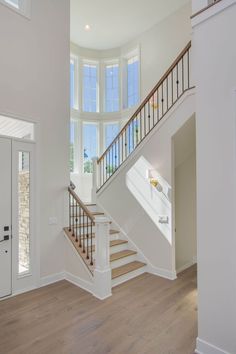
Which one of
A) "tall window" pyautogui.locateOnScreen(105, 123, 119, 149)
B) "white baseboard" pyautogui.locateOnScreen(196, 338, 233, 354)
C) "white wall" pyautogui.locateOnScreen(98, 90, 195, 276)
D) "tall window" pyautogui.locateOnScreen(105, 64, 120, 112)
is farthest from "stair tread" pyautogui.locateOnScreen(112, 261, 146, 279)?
"tall window" pyautogui.locateOnScreen(105, 64, 120, 112)

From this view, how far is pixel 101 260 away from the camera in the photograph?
3625mm

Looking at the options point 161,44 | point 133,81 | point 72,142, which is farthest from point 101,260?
point 161,44

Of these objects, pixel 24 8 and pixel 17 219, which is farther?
pixel 24 8

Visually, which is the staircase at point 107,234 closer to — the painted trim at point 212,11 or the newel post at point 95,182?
the newel post at point 95,182

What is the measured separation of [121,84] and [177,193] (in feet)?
14.9

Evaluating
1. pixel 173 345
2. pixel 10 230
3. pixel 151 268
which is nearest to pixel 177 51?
pixel 151 268

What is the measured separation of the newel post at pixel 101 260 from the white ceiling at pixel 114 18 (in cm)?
536

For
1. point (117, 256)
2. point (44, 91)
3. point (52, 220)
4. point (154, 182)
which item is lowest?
point (117, 256)

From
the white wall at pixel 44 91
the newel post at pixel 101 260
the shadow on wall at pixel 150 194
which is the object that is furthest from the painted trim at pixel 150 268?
the white wall at pixel 44 91

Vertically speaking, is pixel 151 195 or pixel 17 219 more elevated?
pixel 151 195

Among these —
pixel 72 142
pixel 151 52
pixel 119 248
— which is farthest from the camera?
pixel 72 142

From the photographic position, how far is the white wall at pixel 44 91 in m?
3.75

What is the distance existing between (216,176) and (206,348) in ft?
5.57

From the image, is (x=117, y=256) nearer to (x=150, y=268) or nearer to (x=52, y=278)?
(x=150, y=268)
